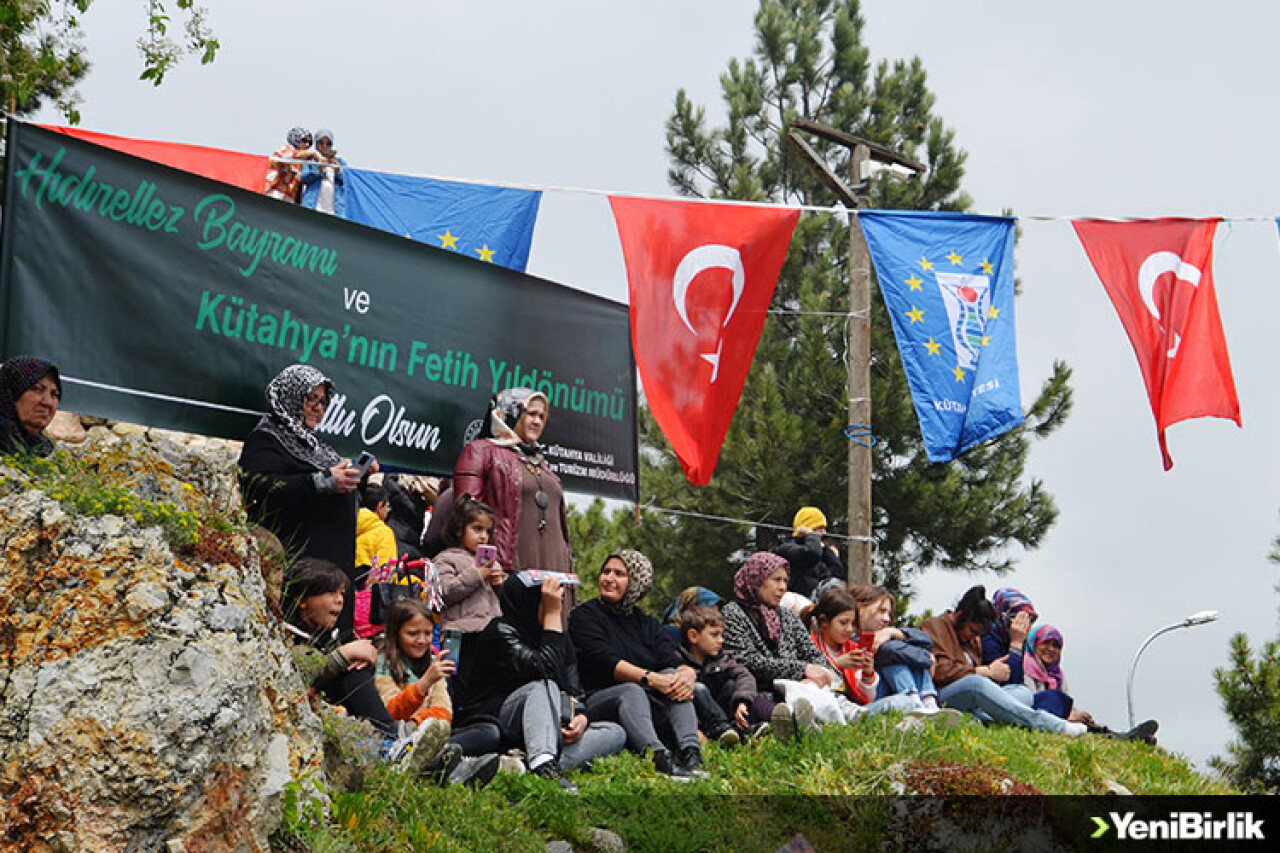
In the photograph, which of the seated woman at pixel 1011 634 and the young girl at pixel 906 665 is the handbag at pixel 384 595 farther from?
the seated woman at pixel 1011 634

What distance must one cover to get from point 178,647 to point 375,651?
2.27 m

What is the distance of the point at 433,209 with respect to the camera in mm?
10945

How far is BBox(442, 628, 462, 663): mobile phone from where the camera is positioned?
24.7 ft

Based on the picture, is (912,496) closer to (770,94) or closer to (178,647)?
(770,94)

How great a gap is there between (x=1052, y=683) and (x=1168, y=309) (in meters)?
3.46

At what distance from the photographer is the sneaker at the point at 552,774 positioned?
7074 millimetres

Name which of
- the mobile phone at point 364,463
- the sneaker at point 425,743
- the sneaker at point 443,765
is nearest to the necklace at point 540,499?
the mobile phone at point 364,463

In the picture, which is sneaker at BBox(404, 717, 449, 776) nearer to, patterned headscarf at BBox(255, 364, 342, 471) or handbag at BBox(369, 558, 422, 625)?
handbag at BBox(369, 558, 422, 625)

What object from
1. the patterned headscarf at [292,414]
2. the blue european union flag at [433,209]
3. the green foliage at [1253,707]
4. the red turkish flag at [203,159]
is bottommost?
the green foliage at [1253,707]

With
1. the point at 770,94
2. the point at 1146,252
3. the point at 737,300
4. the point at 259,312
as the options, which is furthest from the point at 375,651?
the point at 770,94

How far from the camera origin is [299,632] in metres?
6.10

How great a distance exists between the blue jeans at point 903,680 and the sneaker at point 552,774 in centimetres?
349

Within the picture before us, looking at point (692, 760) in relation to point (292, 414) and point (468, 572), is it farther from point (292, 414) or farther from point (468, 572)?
point (292, 414)

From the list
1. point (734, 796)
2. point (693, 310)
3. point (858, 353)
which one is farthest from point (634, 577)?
point (858, 353)
